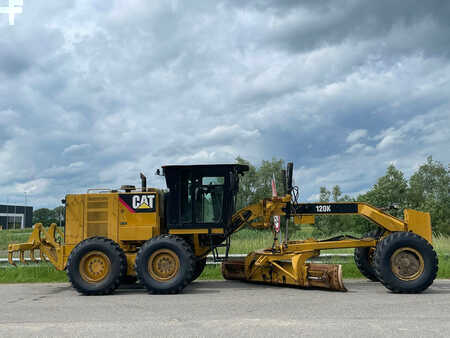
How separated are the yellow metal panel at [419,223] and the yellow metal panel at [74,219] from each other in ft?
26.1

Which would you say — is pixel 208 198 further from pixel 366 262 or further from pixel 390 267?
pixel 366 262

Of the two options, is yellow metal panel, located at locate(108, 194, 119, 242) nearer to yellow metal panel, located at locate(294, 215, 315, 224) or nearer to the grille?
the grille

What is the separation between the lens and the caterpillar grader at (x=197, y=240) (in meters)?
→ 10.4

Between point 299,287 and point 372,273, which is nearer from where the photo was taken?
point 299,287

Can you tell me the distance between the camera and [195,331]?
649 cm

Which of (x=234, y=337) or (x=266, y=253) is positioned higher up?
(x=266, y=253)

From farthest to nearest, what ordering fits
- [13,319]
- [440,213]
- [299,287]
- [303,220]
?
[440,213] → [303,220] → [299,287] → [13,319]

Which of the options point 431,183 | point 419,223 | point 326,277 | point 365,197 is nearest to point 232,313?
point 326,277

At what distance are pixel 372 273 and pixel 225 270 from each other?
12.7ft

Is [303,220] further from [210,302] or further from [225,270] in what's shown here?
[210,302]

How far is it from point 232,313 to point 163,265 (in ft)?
10.5

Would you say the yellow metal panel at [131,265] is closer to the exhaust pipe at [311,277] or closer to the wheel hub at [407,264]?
the exhaust pipe at [311,277]

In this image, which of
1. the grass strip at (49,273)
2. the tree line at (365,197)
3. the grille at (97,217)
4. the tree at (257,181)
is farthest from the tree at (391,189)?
the grille at (97,217)

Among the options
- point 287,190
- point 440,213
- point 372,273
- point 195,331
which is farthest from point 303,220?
point 440,213
